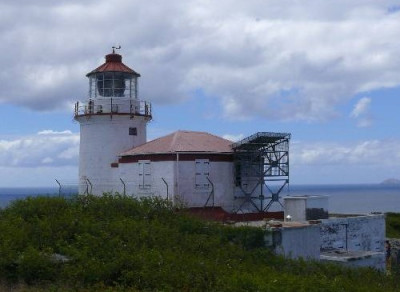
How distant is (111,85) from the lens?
3041cm

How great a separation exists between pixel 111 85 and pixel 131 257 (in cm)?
1863

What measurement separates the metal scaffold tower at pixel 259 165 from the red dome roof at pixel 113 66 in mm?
7389

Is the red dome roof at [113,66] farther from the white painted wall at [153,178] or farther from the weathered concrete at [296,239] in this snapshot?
the weathered concrete at [296,239]

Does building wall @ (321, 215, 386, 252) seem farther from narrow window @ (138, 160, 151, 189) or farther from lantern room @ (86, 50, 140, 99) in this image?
lantern room @ (86, 50, 140, 99)

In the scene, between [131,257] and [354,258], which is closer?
[131,257]

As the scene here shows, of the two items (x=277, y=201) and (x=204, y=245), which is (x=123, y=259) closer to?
(x=204, y=245)

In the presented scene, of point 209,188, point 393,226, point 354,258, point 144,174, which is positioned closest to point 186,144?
point 209,188

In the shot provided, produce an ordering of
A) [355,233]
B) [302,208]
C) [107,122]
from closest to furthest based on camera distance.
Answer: [302,208]
[355,233]
[107,122]

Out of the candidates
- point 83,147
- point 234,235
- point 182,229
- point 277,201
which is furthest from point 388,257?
point 83,147

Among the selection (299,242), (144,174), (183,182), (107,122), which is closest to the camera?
(299,242)

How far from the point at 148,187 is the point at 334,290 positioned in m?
16.3

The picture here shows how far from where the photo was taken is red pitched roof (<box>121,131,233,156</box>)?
88.2ft

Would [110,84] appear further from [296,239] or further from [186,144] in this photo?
[296,239]

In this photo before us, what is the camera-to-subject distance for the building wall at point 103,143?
3002cm
